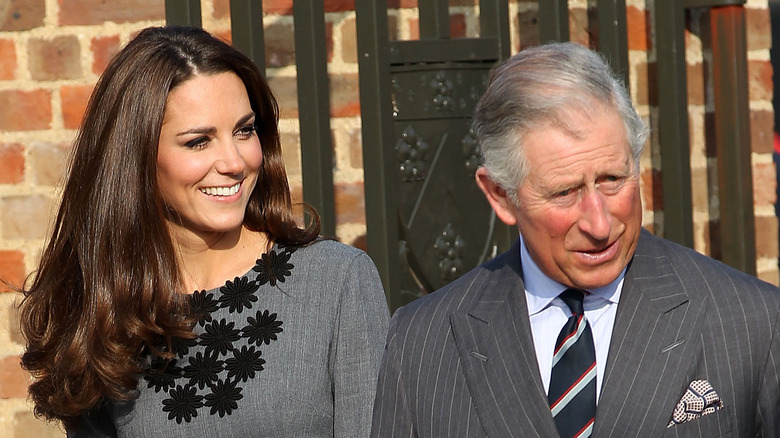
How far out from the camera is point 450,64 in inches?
117

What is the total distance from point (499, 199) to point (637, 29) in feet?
4.57

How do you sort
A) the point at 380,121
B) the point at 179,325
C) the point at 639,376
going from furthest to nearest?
the point at 380,121 → the point at 179,325 → the point at 639,376

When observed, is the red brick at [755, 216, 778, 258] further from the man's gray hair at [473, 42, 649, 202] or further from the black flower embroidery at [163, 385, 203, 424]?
the black flower embroidery at [163, 385, 203, 424]

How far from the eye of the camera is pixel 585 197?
6.20 feet

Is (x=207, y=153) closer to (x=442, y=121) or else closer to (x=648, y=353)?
(x=442, y=121)

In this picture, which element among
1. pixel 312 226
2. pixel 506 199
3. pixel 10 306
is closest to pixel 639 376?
pixel 506 199

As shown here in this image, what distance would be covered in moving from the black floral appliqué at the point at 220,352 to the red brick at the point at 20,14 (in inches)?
33.6

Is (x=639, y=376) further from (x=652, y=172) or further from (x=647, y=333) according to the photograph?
(x=652, y=172)

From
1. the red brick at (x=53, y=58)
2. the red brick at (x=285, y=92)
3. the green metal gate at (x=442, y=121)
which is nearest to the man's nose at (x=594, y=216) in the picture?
the green metal gate at (x=442, y=121)

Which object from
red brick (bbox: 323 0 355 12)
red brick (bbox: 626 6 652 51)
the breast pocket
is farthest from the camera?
red brick (bbox: 626 6 652 51)

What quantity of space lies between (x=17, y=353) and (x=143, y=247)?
66 cm

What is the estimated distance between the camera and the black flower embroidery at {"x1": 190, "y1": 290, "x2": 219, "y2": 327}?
8.27 feet

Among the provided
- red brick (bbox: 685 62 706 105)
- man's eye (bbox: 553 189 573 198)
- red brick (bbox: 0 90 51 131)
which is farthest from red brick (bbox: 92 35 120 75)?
red brick (bbox: 685 62 706 105)

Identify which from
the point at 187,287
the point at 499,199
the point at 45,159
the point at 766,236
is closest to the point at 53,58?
the point at 45,159
